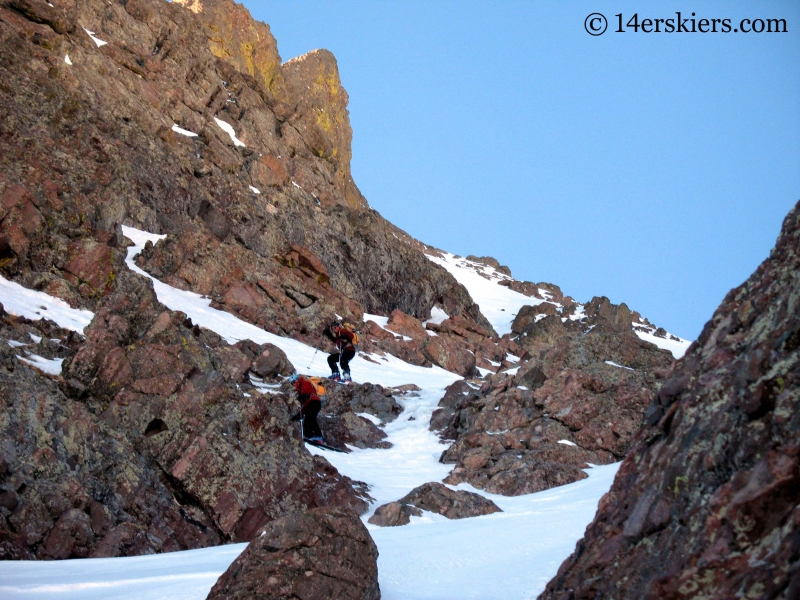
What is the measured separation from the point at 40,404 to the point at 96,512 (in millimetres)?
1797

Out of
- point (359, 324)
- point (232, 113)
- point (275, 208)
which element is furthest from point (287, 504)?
point (232, 113)

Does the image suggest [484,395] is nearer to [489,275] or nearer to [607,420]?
[607,420]

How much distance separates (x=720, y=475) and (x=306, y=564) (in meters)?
3.66

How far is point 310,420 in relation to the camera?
15.8m

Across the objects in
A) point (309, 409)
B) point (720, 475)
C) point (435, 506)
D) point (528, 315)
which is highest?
point (528, 315)

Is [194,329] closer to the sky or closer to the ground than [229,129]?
closer to the ground

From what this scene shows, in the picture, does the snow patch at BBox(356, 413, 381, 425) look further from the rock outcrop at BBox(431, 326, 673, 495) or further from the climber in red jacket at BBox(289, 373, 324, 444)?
the climber in red jacket at BBox(289, 373, 324, 444)

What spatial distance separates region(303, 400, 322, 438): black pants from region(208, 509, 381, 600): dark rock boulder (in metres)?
9.91

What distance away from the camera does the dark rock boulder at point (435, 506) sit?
35.8ft

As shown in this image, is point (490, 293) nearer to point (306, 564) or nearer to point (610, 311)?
point (610, 311)

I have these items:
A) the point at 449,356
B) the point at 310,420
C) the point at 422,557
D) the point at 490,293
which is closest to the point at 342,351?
the point at 310,420

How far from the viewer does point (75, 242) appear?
74.3 feet

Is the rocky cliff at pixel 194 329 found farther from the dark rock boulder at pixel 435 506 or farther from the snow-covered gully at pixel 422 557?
the snow-covered gully at pixel 422 557

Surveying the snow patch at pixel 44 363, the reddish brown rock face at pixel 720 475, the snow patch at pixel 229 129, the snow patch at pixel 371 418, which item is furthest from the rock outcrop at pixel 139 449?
the snow patch at pixel 229 129
